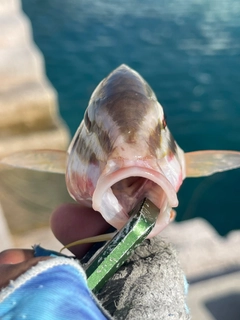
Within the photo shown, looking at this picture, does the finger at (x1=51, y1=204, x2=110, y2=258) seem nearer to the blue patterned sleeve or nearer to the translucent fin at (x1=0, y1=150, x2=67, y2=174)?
the translucent fin at (x1=0, y1=150, x2=67, y2=174)

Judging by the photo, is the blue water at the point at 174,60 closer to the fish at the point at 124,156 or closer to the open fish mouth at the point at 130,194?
the fish at the point at 124,156

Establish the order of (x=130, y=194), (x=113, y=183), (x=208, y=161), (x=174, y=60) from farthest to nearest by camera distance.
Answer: (x=174, y=60) < (x=208, y=161) < (x=130, y=194) < (x=113, y=183)

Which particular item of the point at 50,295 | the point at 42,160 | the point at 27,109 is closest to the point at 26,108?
the point at 27,109

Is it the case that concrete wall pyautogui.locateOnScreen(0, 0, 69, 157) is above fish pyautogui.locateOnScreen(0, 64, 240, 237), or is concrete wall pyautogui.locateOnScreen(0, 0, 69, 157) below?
below

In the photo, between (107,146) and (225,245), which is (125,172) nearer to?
(107,146)

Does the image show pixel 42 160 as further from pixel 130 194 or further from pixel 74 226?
pixel 130 194

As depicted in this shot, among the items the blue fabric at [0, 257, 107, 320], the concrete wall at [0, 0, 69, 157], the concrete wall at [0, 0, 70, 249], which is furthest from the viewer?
the concrete wall at [0, 0, 69, 157]

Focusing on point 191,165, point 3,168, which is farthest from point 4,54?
point 191,165

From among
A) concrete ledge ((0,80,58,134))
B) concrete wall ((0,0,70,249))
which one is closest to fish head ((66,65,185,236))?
concrete wall ((0,0,70,249))

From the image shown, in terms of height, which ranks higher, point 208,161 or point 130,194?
point 130,194
